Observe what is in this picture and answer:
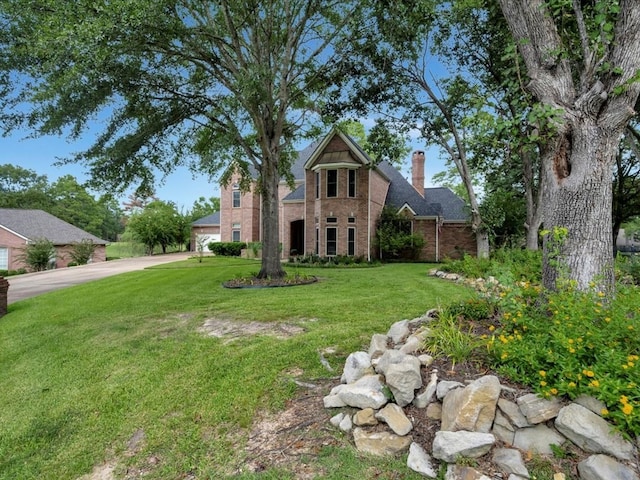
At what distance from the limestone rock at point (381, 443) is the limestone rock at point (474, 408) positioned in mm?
298

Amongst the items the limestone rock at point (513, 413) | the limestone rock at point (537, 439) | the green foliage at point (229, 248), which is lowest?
the limestone rock at point (537, 439)

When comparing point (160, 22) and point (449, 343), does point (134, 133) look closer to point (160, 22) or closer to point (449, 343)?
point (160, 22)

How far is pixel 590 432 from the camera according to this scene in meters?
→ 1.94

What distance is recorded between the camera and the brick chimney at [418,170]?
22.5 metres

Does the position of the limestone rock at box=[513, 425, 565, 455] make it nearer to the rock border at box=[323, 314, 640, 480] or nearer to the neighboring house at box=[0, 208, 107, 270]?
the rock border at box=[323, 314, 640, 480]

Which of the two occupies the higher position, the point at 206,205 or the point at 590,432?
the point at 206,205

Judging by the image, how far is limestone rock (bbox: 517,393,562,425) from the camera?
214cm

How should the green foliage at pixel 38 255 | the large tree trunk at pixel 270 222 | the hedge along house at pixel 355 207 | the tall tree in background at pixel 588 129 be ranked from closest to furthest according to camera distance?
the tall tree in background at pixel 588 129
the large tree trunk at pixel 270 222
the hedge along house at pixel 355 207
the green foliage at pixel 38 255

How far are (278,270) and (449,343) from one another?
8.53 m

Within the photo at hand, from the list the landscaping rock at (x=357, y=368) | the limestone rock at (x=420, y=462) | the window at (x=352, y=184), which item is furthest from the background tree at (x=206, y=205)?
the limestone rock at (x=420, y=462)

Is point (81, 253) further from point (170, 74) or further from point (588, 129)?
point (588, 129)

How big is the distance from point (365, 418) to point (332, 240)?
1644cm

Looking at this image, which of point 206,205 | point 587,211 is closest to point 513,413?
point 587,211

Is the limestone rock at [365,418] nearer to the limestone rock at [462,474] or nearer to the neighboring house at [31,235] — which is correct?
the limestone rock at [462,474]
